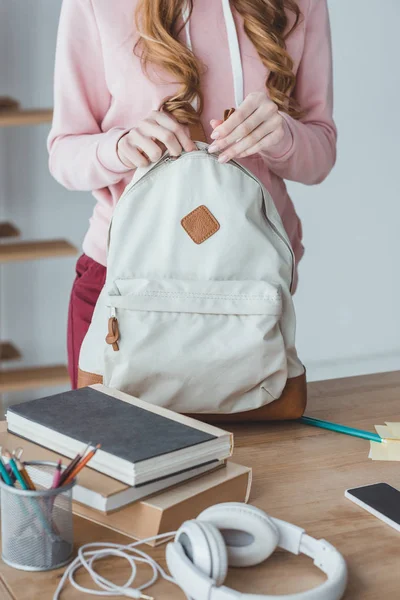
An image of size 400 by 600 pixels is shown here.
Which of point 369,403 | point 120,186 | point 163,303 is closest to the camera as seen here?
point 163,303

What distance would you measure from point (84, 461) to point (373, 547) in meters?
0.28

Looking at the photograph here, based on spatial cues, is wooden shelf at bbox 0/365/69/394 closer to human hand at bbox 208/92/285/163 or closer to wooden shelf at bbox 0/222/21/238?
wooden shelf at bbox 0/222/21/238

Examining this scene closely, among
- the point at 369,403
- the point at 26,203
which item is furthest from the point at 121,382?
the point at 26,203

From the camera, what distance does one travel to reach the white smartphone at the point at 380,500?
82 centimetres

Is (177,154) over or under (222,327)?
over

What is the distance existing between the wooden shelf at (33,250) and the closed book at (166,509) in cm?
175

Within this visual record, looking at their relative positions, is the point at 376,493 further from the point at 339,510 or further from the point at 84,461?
the point at 84,461

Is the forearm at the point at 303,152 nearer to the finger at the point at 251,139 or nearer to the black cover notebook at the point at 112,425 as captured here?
the finger at the point at 251,139

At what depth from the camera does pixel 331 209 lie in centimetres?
296

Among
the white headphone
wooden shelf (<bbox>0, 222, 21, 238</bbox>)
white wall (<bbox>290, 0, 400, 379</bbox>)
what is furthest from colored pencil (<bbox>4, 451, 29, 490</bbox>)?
white wall (<bbox>290, 0, 400, 379</bbox>)

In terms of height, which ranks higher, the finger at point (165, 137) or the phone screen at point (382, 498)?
the finger at point (165, 137)

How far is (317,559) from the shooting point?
0.72 m

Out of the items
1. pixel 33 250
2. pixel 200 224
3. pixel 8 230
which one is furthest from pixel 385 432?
pixel 8 230

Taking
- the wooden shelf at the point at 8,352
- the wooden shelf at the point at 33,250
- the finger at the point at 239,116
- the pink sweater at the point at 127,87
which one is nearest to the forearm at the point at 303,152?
the pink sweater at the point at 127,87
